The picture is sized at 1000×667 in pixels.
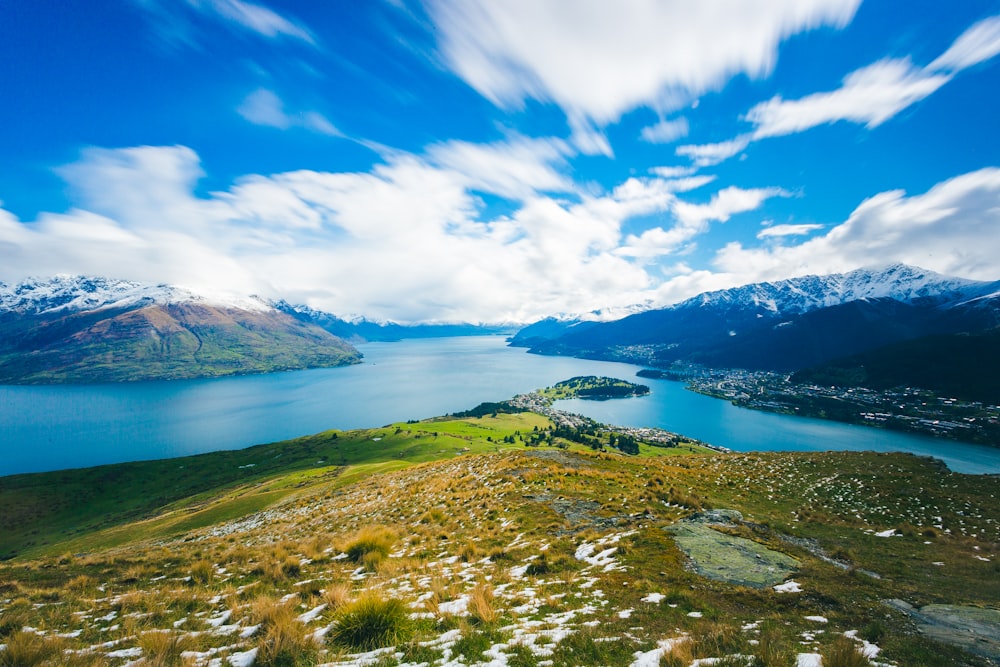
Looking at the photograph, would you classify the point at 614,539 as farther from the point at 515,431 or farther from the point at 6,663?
the point at 515,431

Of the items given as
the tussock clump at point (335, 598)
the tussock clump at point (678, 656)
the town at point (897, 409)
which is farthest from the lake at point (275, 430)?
the tussock clump at point (335, 598)

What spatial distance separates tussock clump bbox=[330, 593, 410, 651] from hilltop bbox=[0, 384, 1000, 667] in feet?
0.10

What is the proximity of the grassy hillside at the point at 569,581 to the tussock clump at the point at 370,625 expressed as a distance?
0.09ft

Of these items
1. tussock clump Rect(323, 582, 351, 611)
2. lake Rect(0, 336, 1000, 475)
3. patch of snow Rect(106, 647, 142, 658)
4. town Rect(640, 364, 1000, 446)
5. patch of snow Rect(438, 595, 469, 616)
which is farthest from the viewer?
town Rect(640, 364, 1000, 446)

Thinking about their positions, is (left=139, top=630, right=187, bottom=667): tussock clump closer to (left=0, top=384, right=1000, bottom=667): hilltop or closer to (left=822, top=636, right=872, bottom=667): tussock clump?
(left=0, top=384, right=1000, bottom=667): hilltop

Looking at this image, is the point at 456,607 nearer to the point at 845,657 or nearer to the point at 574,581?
the point at 574,581

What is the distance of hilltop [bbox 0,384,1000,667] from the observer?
543 centimetres

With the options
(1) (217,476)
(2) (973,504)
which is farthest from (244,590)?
(1) (217,476)

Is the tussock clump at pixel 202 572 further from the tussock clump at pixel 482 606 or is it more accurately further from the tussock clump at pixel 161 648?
the tussock clump at pixel 482 606

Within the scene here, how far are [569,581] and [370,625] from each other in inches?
189

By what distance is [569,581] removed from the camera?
8664mm

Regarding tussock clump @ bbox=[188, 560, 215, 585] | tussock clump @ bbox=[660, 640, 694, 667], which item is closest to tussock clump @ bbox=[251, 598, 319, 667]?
tussock clump @ bbox=[660, 640, 694, 667]

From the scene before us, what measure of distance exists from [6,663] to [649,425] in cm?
17470

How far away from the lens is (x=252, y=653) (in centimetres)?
541
